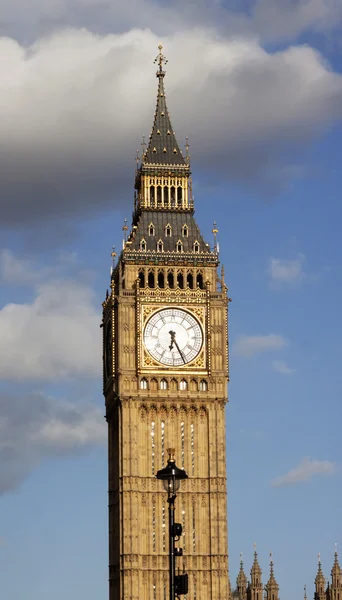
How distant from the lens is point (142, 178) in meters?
96.8

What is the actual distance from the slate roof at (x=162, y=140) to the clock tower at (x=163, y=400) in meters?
3.49

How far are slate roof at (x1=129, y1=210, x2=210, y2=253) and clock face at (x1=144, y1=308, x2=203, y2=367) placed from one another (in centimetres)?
485

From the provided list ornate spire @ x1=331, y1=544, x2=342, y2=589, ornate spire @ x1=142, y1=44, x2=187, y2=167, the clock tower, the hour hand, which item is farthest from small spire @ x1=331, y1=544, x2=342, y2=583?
ornate spire @ x1=142, y1=44, x2=187, y2=167

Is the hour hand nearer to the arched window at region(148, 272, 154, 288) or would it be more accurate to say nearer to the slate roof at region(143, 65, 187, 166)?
the arched window at region(148, 272, 154, 288)

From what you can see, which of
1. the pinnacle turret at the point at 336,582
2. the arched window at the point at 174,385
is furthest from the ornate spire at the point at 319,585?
the arched window at the point at 174,385

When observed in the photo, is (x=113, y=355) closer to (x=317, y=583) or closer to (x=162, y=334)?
(x=162, y=334)

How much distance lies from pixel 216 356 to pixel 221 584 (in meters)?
Result: 14.4

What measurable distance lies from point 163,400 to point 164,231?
1203 cm

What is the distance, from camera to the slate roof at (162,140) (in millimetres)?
97188

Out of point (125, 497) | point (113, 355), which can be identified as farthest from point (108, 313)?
point (125, 497)

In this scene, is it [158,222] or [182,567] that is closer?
[182,567]

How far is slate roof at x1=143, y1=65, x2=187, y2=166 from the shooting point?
97.2m

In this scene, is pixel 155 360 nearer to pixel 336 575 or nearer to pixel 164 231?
pixel 164 231

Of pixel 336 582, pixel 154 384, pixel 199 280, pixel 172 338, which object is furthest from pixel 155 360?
pixel 336 582
